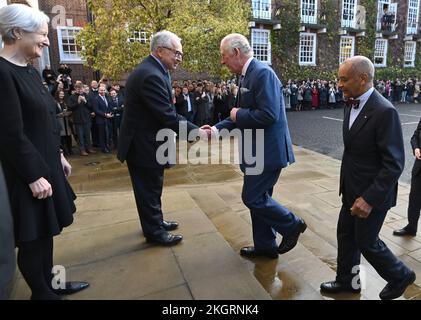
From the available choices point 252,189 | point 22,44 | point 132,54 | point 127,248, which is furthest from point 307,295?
point 132,54

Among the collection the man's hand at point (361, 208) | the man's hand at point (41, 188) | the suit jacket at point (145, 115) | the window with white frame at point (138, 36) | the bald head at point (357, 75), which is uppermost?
the window with white frame at point (138, 36)

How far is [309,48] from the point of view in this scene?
22.6 m

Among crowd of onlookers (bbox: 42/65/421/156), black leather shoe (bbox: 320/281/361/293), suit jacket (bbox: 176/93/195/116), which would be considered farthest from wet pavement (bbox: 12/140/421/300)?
suit jacket (bbox: 176/93/195/116)

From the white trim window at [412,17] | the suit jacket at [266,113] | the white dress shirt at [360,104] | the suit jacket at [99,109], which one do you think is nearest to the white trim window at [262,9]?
the white trim window at [412,17]

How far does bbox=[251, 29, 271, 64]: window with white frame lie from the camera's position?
2055 centimetres

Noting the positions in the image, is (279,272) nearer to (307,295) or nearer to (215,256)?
(307,295)

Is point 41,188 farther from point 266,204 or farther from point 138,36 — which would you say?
point 138,36

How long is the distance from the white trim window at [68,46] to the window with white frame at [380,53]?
21.0 metres

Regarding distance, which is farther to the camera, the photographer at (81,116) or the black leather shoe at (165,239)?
the photographer at (81,116)

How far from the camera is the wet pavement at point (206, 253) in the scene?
2430 mm

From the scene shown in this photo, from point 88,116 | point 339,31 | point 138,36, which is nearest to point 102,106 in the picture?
point 88,116

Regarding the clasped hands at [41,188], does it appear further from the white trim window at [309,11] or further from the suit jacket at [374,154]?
the white trim window at [309,11]

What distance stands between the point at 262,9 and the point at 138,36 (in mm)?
12813
